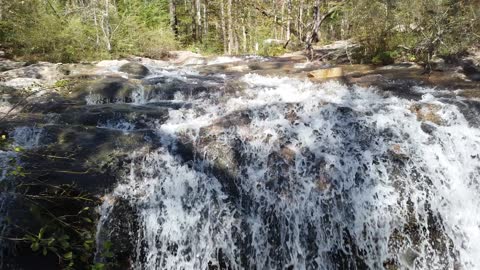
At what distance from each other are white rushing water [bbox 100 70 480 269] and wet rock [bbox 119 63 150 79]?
5298 millimetres

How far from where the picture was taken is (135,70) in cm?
1152

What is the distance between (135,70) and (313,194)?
8.01 meters

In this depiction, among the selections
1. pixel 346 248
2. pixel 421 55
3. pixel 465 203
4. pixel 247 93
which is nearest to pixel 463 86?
pixel 421 55

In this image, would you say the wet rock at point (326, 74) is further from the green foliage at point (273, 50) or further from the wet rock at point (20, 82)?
the green foliage at point (273, 50)

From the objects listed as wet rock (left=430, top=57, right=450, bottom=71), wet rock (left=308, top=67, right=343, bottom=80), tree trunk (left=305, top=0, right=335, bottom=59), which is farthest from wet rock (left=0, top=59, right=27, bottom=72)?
wet rock (left=430, top=57, right=450, bottom=71)

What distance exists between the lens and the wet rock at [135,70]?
11219 mm

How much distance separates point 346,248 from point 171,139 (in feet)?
10.2

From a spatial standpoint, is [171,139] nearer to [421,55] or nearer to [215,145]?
[215,145]

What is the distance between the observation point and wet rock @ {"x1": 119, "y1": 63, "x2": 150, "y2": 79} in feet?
36.8

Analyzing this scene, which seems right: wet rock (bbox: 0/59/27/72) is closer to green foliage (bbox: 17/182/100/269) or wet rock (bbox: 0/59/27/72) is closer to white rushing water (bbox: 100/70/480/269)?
white rushing water (bbox: 100/70/480/269)

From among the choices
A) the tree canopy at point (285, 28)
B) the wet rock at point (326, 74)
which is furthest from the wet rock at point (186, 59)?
the wet rock at point (326, 74)

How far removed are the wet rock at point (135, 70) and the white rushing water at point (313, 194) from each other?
17.4ft

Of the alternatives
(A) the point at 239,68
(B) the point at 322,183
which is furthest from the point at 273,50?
(B) the point at 322,183

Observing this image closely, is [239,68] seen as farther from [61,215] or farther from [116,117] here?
[61,215]
